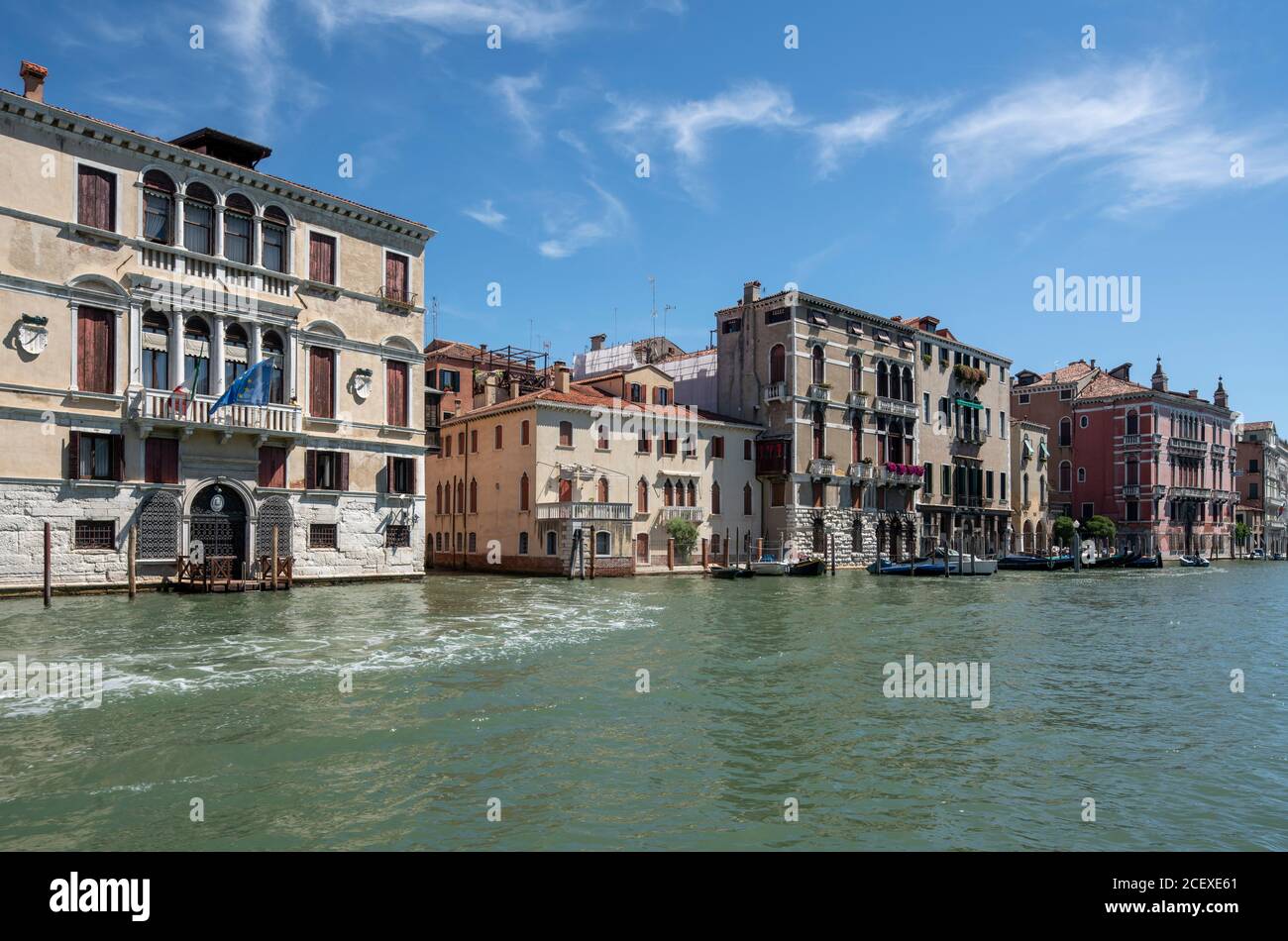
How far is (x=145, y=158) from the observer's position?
973 inches

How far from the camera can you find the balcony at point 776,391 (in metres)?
45.1

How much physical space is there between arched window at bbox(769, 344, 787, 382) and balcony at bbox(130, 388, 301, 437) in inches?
961

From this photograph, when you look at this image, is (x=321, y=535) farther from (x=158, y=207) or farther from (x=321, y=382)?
(x=158, y=207)

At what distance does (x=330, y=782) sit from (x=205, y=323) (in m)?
21.0

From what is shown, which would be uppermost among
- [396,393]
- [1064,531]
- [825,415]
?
[825,415]

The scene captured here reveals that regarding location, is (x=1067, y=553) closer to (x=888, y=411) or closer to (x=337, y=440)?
(x=888, y=411)

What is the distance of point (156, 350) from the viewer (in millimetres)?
25078

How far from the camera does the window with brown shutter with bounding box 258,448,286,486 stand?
27375 millimetres

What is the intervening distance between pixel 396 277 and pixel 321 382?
458cm

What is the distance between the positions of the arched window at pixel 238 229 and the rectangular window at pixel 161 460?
5.37 m

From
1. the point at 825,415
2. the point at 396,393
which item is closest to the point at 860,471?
the point at 825,415

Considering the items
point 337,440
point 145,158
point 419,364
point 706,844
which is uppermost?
point 145,158

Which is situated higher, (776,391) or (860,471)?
(776,391)
